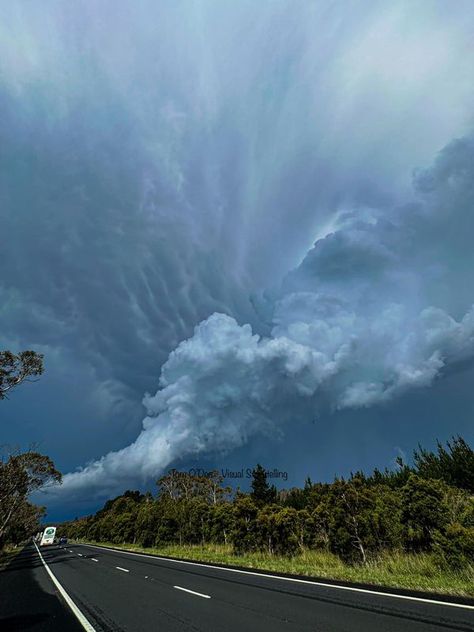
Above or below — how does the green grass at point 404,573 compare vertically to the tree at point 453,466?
below

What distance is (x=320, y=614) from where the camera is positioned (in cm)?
763

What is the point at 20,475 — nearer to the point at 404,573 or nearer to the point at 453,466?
the point at 404,573

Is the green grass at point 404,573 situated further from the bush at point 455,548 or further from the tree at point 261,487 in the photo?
the tree at point 261,487

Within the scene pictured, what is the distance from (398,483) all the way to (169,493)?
49.8 m

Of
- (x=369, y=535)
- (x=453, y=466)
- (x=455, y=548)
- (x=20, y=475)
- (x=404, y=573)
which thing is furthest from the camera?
(x=453, y=466)

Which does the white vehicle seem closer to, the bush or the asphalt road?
the asphalt road

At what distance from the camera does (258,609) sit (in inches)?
337

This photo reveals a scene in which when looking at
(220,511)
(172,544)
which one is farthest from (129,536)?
(220,511)

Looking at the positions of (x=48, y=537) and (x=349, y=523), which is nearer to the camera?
(x=349, y=523)

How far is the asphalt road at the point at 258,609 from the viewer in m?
6.77

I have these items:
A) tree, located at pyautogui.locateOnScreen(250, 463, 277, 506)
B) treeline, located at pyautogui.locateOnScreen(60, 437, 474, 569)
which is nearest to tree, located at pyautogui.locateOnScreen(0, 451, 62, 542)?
treeline, located at pyautogui.locateOnScreen(60, 437, 474, 569)

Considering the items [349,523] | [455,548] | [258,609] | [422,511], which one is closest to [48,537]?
[349,523]

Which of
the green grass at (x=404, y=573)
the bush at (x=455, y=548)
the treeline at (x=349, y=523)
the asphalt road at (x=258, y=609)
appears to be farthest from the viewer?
the treeline at (x=349, y=523)

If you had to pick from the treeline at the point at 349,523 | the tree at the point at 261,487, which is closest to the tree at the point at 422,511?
the treeline at the point at 349,523
